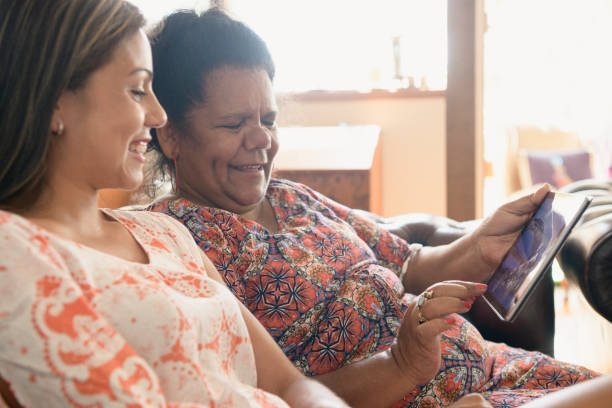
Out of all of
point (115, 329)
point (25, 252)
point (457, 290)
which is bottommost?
point (457, 290)

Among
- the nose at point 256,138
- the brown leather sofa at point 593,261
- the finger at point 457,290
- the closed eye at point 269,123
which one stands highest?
the closed eye at point 269,123

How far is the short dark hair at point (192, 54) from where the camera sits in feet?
4.17

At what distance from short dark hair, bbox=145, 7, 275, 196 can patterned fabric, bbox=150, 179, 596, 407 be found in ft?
0.69

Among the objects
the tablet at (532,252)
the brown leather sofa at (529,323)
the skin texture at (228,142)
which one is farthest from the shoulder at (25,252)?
the brown leather sofa at (529,323)

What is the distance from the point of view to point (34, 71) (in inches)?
29.8

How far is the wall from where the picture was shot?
4246 mm

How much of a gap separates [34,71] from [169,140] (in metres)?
0.57

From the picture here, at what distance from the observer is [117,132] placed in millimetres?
833

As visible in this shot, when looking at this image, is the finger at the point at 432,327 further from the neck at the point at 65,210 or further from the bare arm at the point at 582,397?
the neck at the point at 65,210

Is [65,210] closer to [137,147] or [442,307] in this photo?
[137,147]

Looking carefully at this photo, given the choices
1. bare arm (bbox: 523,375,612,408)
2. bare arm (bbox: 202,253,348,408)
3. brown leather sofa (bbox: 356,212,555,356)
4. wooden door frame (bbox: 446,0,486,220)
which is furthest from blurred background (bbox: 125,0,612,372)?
bare arm (bbox: 523,375,612,408)

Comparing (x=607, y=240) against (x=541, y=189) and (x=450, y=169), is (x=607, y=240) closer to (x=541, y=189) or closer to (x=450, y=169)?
(x=541, y=189)

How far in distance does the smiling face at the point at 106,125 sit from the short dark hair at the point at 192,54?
396mm

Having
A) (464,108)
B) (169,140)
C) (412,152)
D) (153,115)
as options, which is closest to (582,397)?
(153,115)
